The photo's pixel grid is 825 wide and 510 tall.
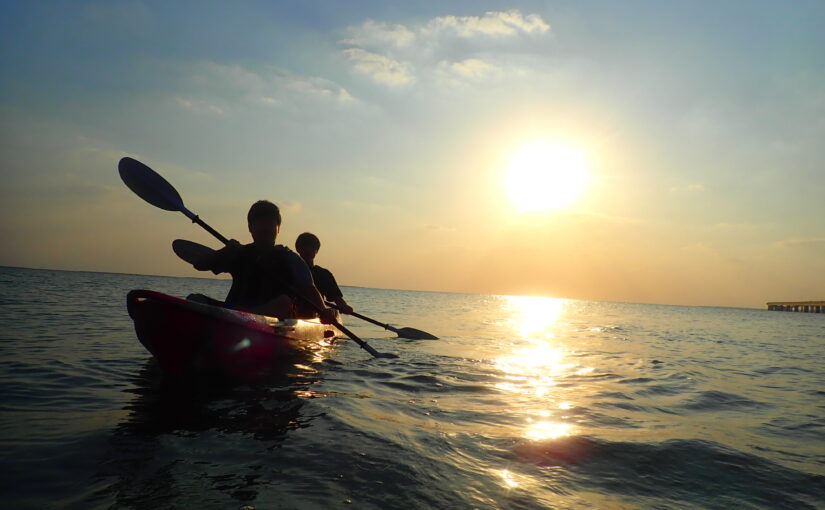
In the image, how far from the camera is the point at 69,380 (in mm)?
4770

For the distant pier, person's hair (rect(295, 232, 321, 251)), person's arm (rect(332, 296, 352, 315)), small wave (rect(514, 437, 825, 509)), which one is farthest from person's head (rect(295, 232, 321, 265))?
the distant pier

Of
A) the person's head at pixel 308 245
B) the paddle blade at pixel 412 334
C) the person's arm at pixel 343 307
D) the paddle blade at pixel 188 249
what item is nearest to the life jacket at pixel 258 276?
the paddle blade at pixel 188 249

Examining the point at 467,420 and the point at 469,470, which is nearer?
the point at 469,470

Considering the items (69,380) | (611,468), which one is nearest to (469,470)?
(611,468)

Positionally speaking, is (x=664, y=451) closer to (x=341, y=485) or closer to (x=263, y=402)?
(x=341, y=485)

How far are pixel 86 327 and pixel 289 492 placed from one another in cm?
935


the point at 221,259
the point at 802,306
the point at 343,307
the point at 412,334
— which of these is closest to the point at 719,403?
the point at 343,307

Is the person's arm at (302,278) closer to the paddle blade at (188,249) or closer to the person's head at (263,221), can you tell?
the person's head at (263,221)

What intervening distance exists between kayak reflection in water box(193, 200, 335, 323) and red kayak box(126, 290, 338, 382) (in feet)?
1.59

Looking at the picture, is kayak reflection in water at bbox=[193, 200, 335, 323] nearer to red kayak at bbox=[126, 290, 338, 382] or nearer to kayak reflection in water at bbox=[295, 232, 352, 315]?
red kayak at bbox=[126, 290, 338, 382]

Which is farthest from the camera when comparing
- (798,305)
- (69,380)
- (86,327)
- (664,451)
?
(798,305)

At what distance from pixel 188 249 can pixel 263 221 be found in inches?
60.1

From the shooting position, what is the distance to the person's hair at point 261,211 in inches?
223

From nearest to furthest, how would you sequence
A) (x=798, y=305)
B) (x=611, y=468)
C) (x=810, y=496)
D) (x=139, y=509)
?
(x=139, y=509) < (x=810, y=496) < (x=611, y=468) < (x=798, y=305)
